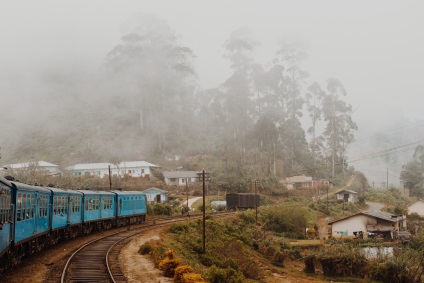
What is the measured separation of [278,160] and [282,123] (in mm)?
8882

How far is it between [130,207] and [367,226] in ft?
95.5

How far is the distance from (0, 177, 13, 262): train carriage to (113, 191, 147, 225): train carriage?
79.2 feet

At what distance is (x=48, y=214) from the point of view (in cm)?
2223

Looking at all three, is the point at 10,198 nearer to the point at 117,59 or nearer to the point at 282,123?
the point at 282,123

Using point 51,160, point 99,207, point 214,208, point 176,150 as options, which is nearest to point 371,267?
point 99,207

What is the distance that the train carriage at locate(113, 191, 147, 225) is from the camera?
39938 mm

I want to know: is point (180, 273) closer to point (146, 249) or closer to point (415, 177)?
point (146, 249)

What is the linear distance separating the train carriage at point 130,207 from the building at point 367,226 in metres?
24.4

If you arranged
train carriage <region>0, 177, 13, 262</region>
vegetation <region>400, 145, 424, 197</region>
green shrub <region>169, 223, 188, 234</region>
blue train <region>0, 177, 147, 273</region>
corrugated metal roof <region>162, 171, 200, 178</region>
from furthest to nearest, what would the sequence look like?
vegetation <region>400, 145, 424, 197</region> → corrugated metal roof <region>162, 171, 200, 178</region> → green shrub <region>169, 223, 188, 234</region> → blue train <region>0, 177, 147, 273</region> → train carriage <region>0, 177, 13, 262</region>

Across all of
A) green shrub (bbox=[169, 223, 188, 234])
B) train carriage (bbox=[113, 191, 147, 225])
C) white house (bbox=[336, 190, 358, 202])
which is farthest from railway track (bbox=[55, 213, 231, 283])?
white house (bbox=[336, 190, 358, 202])

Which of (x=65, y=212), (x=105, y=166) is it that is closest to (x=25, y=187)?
(x=65, y=212)

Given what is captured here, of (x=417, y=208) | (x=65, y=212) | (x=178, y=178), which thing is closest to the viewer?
(x=65, y=212)

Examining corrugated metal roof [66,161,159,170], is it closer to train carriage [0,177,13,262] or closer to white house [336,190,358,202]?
white house [336,190,358,202]

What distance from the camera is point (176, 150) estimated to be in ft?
352
